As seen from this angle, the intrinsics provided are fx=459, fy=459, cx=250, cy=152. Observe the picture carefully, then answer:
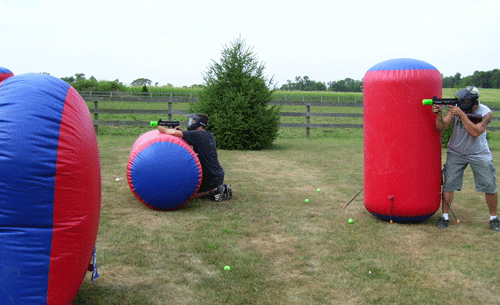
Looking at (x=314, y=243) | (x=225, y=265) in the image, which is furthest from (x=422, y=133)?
(x=225, y=265)

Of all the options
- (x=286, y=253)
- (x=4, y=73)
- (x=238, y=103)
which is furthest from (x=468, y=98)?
(x=238, y=103)

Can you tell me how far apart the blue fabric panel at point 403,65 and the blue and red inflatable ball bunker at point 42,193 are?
4.26m

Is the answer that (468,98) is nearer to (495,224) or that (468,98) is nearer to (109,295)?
(495,224)

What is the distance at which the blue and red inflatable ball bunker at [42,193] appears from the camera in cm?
295

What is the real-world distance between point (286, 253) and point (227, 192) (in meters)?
2.66

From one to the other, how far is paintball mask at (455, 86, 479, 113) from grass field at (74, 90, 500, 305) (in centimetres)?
167

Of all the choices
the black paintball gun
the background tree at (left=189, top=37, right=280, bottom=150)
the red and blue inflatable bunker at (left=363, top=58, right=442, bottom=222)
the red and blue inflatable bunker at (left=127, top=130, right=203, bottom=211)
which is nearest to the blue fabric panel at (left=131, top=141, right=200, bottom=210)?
the red and blue inflatable bunker at (left=127, top=130, right=203, bottom=211)

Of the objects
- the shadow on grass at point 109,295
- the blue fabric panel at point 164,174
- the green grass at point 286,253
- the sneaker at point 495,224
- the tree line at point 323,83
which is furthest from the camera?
the tree line at point 323,83

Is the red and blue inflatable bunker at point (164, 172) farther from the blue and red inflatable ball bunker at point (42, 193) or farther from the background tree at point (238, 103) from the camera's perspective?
the background tree at point (238, 103)

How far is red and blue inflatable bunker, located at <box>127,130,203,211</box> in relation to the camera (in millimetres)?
6707

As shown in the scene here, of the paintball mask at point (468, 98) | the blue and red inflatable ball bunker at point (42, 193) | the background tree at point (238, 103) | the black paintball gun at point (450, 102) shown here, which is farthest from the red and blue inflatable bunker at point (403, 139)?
the background tree at point (238, 103)

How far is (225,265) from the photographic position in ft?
16.1

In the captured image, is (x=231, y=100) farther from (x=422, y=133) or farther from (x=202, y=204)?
(x=422, y=133)

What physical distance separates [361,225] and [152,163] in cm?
311
